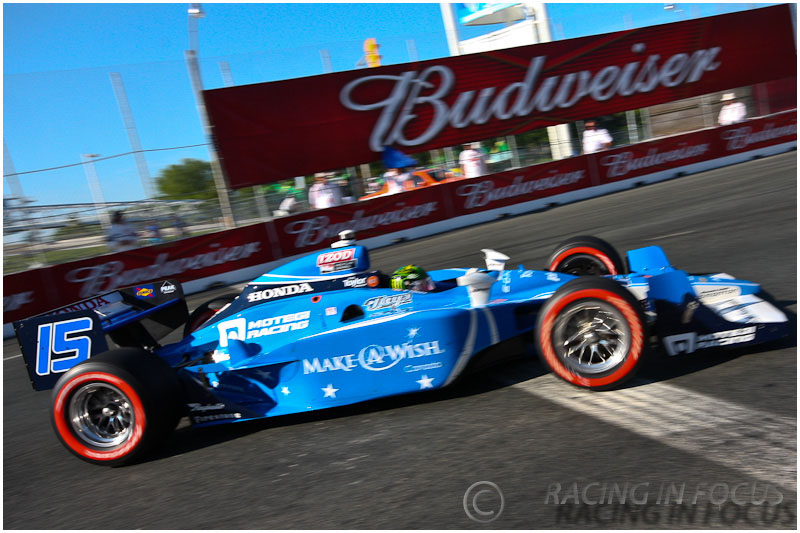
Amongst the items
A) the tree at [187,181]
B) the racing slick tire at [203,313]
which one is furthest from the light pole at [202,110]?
the racing slick tire at [203,313]

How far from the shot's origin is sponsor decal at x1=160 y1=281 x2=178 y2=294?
579cm

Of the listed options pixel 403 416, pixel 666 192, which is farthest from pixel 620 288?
pixel 666 192

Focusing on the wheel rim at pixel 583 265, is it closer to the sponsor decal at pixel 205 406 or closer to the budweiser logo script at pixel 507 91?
the sponsor decal at pixel 205 406

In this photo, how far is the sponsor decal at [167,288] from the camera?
5.79m

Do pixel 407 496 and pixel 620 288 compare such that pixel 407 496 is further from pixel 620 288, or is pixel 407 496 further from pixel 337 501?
pixel 620 288

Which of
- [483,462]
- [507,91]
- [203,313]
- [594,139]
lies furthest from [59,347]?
[594,139]

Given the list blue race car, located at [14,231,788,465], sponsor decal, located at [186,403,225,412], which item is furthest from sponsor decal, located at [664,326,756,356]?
sponsor decal, located at [186,403,225,412]

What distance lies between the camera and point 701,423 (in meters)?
3.56

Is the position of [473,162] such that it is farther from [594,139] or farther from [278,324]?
[278,324]

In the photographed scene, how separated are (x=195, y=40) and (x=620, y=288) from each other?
13101 mm

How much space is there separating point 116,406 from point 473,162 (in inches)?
528

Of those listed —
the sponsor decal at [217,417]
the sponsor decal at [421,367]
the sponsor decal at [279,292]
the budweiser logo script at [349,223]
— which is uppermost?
the sponsor decal at [279,292]

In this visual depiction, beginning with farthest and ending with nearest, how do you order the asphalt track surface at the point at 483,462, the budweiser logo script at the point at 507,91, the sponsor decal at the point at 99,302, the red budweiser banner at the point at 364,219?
the budweiser logo script at the point at 507,91 < the red budweiser banner at the point at 364,219 < the sponsor decal at the point at 99,302 < the asphalt track surface at the point at 483,462

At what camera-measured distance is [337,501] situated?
3.42 metres
